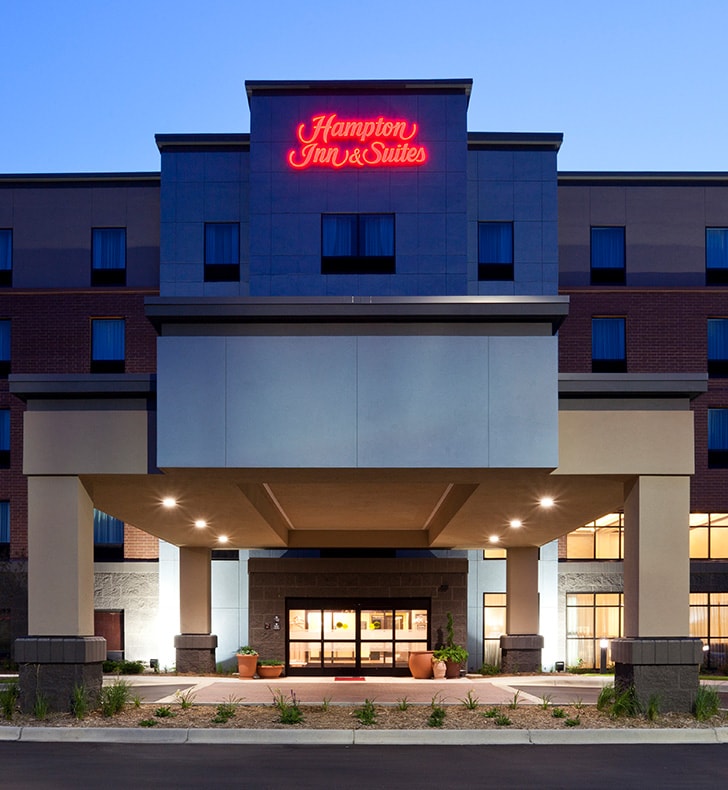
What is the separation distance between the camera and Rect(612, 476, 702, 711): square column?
19.1 meters

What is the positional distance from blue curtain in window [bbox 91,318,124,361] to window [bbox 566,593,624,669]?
21.0 metres

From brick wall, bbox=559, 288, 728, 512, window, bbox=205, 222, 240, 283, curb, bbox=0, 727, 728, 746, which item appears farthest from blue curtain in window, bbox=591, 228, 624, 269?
curb, bbox=0, 727, 728, 746

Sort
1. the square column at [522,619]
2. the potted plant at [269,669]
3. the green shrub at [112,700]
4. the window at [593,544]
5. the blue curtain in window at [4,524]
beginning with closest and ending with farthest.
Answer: the green shrub at [112,700] → the potted plant at [269,669] → the square column at [522,619] → the window at [593,544] → the blue curtain in window at [4,524]

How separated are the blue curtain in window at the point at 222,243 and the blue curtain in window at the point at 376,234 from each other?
510cm

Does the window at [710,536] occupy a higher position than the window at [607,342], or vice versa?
the window at [607,342]

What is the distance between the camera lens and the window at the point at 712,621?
41.3 m

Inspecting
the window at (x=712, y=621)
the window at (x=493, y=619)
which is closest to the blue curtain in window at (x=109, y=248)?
the window at (x=493, y=619)

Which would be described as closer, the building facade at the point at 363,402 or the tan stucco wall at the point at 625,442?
the building facade at the point at 363,402

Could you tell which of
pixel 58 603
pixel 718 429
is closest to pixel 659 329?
pixel 718 429

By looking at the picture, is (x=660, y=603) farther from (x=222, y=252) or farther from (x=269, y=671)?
(x=222, y=252)

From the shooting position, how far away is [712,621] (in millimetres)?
41375

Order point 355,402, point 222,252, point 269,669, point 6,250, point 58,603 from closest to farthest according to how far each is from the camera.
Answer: point 355,402, point 58,603, point 269,669, point 222,252, point 6,250

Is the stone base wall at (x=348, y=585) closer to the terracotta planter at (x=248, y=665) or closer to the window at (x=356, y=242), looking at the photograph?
the terracotta planter at (x=248, y=665)

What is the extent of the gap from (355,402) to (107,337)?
86.5 feet
